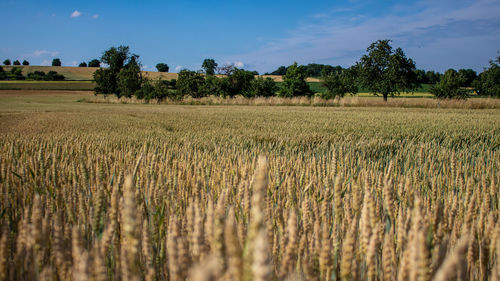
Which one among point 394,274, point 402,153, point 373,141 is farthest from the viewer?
point 373,141

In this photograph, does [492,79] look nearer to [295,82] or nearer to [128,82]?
[295,82]

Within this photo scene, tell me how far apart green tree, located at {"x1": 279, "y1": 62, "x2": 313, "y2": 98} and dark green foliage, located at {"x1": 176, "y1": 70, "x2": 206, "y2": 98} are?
1110cm

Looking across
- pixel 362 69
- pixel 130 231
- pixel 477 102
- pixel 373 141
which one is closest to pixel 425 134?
pixel 373 141

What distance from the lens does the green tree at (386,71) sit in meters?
42.2

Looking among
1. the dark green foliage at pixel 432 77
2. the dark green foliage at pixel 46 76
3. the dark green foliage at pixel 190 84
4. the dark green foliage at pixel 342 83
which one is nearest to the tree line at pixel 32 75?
the dark green foliage at pixel 46 76

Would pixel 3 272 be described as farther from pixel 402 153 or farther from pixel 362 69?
pixel 362 69

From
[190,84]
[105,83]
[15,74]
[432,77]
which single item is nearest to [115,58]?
[105,83]

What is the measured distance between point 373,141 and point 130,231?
442 cm

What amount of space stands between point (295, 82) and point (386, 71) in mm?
11863

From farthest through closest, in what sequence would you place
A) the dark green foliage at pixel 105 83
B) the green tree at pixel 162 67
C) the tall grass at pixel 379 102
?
the green tree at pixel 162 67, the dark green foliage at pixel 105 83, the tall grass at pixel 379 102

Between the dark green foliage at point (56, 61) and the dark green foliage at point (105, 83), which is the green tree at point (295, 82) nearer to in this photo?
the dark green foliage at point (105, 83)

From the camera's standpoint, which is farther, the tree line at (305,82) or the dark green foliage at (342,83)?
the dark green foliage at (342,83)

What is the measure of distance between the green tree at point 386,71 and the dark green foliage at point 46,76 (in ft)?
218

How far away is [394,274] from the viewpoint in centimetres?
115
